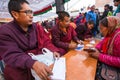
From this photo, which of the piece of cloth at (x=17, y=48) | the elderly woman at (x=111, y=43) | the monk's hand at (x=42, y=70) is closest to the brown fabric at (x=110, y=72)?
the elderly woman at (x=111, y=43)

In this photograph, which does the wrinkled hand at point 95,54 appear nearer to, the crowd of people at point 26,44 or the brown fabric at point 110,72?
the crowd of people at point 26,44

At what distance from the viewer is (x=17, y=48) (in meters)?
1.77

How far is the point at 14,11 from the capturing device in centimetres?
199

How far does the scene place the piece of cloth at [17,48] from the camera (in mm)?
1620

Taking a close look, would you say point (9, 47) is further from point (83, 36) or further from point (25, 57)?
point (83, 36)

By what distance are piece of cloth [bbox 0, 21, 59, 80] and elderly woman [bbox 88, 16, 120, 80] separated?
2.14ft

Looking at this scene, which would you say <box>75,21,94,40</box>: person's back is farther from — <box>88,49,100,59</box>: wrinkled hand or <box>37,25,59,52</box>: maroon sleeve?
<box>37,25,59,52</box>: maroon sleeve

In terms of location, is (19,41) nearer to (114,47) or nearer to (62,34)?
(114,47)

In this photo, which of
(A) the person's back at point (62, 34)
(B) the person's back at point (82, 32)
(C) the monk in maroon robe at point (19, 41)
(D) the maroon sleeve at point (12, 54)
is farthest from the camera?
(B) the person's back at point (82, 32)

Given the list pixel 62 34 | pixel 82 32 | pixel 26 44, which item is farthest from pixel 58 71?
pixel 82 32

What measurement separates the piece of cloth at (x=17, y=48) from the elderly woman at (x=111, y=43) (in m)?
0.65

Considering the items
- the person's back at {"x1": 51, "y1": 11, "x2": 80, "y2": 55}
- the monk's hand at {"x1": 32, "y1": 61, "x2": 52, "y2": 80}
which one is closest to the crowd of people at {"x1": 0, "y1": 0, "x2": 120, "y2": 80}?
the monk's hand at {"x1": 32, "y1": 61, "x2": 52, "y2": 80}

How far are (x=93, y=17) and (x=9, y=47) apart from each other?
585 centimetres

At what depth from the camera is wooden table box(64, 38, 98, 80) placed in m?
1.84
